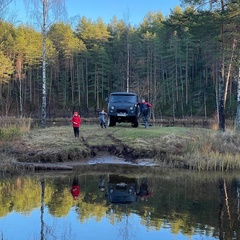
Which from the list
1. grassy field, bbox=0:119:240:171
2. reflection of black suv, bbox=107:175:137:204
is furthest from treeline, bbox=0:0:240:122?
reflection of black suv, bbox=107:175:137:204

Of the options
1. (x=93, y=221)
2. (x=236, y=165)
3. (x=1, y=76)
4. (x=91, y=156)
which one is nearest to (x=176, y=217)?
(x=93, y=221)

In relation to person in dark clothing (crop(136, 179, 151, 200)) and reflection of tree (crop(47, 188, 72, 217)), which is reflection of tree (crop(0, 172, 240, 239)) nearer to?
reflection of tree (crop(47, 188, 72, 217))

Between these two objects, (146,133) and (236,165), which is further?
(146,133)

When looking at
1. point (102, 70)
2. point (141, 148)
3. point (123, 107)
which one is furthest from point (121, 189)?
point (102, 70)

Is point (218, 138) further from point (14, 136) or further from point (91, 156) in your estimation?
point (14, 136)

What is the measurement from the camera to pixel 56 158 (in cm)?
1786

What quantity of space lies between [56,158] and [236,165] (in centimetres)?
815

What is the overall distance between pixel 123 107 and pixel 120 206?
1312 cm

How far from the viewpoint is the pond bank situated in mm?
17344

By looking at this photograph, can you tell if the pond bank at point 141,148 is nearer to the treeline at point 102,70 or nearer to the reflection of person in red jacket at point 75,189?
the reflection of person in red jacket at point 75,189

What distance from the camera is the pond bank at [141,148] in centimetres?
1734

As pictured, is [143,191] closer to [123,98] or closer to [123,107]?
[123,107]

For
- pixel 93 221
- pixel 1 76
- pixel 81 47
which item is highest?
pixel 81 47

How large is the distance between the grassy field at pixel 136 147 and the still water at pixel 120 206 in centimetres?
172
